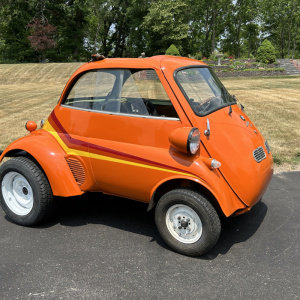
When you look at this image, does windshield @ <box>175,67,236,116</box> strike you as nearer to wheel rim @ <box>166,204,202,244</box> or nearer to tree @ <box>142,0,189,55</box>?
wheel rim @ <box>166,204,202,244</box>

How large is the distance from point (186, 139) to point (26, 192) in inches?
78.7

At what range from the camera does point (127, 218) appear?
3.93 metres

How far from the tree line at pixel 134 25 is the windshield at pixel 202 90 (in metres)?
33.9

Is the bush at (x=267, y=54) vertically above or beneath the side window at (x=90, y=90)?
beneath

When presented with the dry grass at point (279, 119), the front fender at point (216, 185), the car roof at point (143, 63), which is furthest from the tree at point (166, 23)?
the front fender at point (216, 185)

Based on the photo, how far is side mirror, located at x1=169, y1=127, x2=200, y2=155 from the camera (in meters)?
2.90

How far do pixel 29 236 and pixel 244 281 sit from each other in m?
2.19

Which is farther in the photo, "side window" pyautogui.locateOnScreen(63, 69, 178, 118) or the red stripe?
"side window" pyautogui.locateOnScreen(63, 69, 178, 118)

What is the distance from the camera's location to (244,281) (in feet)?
9.00

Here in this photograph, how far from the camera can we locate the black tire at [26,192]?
11.7ft

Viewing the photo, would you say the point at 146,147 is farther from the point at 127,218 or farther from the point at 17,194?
the point at 17,194

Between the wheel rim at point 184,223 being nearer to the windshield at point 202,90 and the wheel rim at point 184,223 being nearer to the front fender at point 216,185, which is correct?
the front fender at point 216,185

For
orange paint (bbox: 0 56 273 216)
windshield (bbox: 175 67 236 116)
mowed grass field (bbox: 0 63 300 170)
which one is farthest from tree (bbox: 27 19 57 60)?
windshield (bbox: 175 67 236 116)

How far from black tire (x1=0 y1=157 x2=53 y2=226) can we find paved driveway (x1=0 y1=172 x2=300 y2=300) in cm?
15
